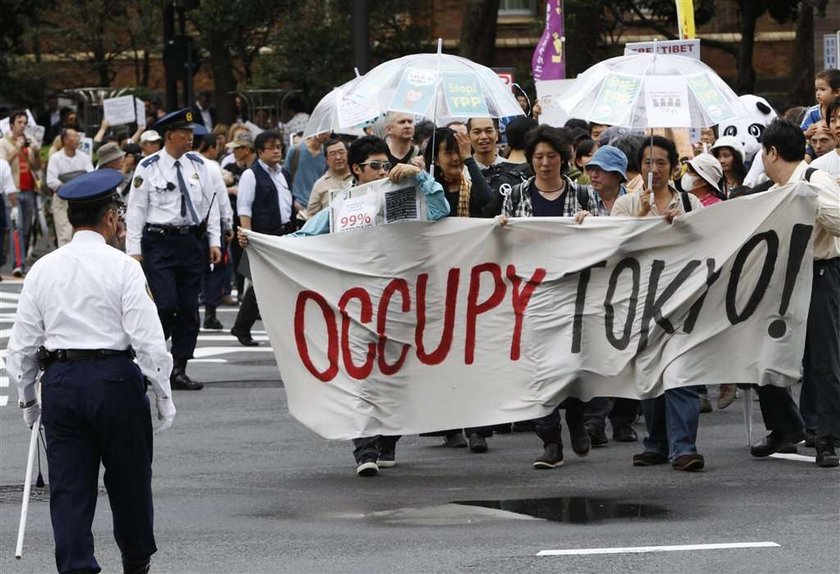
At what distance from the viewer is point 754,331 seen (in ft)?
31.4

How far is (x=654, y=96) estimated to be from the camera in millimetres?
9438

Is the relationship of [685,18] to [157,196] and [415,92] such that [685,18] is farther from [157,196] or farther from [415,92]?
[415,92]

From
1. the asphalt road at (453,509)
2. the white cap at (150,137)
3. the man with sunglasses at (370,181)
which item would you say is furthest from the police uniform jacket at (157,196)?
the white cap at (150,137)

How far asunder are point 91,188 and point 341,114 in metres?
4.37

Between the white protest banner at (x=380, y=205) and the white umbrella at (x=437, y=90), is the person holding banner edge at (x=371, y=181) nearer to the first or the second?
the white protest banner at (x=380, y=205)

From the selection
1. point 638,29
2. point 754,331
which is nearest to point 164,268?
point 754,331

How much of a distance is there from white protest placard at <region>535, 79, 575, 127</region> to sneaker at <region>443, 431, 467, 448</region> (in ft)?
17.1

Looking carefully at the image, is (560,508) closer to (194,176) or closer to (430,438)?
(430,438)

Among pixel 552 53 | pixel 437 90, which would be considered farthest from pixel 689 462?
pixel 552 53

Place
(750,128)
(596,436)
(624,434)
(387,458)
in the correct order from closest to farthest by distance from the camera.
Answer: (387,458), (596,436), (624,434), (750,128)

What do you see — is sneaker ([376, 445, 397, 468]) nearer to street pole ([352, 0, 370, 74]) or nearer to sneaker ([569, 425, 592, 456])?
sneaker ([569, 425, 592, 456])

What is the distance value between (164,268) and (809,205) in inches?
204

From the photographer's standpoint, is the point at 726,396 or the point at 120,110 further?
the point at 120,110

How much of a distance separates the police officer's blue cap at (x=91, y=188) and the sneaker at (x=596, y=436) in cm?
465
